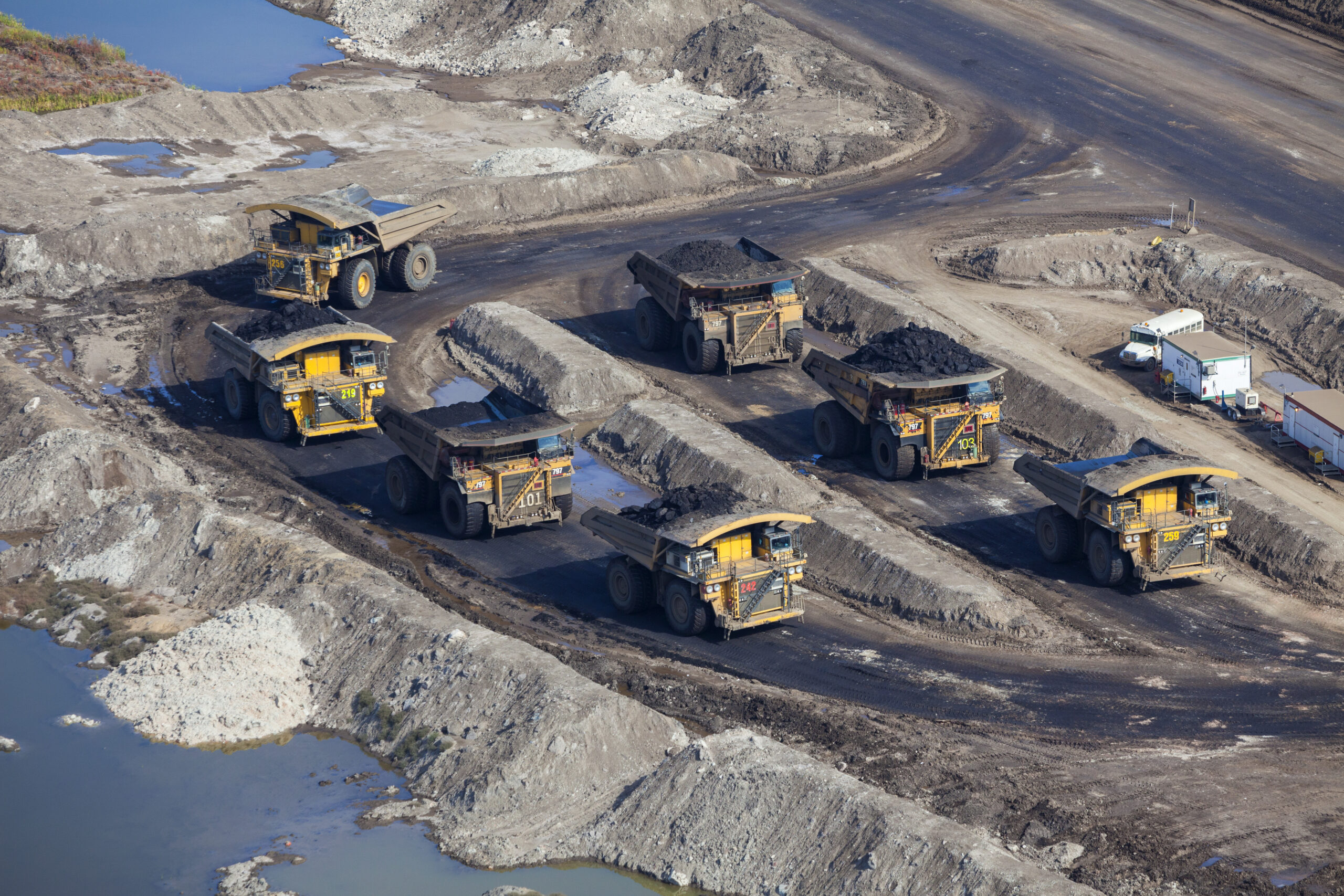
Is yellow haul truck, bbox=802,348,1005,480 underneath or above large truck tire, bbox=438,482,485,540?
above

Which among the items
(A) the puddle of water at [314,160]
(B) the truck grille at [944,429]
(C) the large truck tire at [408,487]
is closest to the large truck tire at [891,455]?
(B) the truck grille at [944,429]

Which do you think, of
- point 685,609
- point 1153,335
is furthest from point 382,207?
point 685,609

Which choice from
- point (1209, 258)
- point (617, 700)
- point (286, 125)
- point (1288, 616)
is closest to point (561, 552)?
point (617, 700)

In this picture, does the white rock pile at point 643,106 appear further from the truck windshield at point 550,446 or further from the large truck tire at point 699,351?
the truck windshield at point 550,446

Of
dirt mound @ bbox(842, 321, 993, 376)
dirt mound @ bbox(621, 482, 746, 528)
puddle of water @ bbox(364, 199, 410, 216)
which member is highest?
dirt mound @ bbox(842, 321, 993, 376)

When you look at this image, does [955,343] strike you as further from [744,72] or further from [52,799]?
[744,72]

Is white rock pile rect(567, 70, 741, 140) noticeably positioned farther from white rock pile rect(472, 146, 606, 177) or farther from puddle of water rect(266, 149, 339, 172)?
puddle of water rect(266, 149, 339, 172)

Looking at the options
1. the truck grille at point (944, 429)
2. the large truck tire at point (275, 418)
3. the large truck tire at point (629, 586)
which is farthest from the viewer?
the large truck tire at point (275, 418)

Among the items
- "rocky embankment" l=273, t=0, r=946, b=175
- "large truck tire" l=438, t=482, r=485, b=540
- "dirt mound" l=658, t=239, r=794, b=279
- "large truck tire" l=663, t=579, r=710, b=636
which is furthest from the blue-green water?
"rocky embankment" l=273, t=0, r=946, b=175
